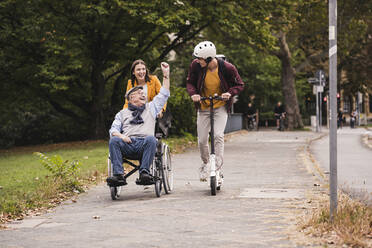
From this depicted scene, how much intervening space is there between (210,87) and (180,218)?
8.80ft

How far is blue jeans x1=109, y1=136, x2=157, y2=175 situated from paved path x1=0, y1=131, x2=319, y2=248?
0.47 metres

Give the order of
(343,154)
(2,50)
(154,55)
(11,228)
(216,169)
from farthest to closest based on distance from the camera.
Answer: (154,55)
(2,50)
(343,154)
(216,169)
(11,228)

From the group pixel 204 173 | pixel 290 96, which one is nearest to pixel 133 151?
pixel 204 173

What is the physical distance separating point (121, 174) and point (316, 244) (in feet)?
11.3

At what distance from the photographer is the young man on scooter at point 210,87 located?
27.6 feet

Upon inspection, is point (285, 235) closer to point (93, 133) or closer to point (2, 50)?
point (2, 50)

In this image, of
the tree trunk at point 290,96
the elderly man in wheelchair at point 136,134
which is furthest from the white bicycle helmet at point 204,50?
the tree trunk at point 290,96

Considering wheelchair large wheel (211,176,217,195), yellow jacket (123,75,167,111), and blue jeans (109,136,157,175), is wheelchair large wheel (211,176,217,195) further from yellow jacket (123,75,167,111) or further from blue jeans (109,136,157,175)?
yellow jacket (123,75,167,111)

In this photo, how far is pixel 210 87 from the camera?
342 inches

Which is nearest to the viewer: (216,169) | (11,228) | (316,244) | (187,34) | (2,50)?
(316,244)

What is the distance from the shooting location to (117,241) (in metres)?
5.41

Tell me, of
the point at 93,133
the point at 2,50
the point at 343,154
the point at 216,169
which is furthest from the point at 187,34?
the point at 216,169

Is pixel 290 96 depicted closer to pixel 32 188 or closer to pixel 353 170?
pixel 353 170

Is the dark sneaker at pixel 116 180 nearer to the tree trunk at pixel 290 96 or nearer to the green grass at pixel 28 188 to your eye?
the green grass at pixel 28 188
